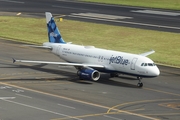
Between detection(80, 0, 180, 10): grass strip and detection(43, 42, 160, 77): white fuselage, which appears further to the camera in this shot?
detection(80, 0, 180, 10): grass strip

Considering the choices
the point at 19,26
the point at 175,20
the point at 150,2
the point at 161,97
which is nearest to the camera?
the point at 161,97

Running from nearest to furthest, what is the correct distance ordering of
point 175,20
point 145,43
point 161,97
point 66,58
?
1. point 161,97
2. point 66,58
3. point 145,43
4. point 175,20

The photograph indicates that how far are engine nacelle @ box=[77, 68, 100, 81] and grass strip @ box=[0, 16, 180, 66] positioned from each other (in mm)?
18683

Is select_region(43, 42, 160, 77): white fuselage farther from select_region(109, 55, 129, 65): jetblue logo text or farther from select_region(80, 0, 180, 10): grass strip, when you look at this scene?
select_region(80, 0, 180, 10): grass strip

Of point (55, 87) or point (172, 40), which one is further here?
point (172, 40)

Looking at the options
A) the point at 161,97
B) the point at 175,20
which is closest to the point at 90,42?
→ the point at 175,20

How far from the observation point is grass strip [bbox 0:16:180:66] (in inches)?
3921

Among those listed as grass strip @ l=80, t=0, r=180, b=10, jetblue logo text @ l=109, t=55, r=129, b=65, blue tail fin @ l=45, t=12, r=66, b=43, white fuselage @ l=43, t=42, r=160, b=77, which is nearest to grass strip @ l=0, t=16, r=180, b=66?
blue tail fin @ l=45, t=12, r=66, b=43

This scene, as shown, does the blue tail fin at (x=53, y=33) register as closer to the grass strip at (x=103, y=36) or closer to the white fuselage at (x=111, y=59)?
the white fuselage at (x=111, y=59)

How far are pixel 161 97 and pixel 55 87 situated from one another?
41.0 ft

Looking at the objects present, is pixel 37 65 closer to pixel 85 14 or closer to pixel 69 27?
pixel 69 27

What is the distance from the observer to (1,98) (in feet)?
209

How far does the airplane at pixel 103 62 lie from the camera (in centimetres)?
7119

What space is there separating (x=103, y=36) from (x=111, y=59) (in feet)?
125
